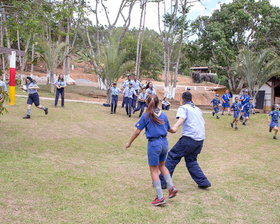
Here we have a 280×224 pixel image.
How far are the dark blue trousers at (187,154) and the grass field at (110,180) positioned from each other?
30 cm

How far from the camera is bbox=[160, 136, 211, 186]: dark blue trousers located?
536 centimetres

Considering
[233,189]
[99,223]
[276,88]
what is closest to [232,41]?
[276,88]

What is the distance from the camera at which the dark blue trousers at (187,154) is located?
5.36 metres

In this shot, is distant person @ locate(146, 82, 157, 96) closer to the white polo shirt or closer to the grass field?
the grass field

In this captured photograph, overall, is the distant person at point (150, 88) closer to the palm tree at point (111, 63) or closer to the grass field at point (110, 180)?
the grass field at point (110, 180)

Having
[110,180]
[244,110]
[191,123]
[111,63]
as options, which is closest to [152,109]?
[191,123]

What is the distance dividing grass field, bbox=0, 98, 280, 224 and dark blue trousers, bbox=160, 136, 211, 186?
298mm

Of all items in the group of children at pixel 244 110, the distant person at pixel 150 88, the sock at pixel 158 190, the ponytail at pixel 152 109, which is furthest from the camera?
the distant person at pixel 150 88

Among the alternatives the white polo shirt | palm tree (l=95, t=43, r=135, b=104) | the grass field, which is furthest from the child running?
palm tree (l=95, t=43, r=135, b=104)

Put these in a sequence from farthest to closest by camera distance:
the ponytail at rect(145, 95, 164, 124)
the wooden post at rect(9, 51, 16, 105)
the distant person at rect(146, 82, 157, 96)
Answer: the distant person at rect(146, 82, 157, 96) → the wooden post at rect(9, 51, 16, 105) → the ponytail at rect(145, 95, 164, 124)

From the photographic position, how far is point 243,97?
16.4 meters

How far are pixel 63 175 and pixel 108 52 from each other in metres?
13.2

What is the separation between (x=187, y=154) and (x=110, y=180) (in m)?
1.58

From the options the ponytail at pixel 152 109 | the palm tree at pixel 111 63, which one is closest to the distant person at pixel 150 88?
the palm tree at pixel 111 63
